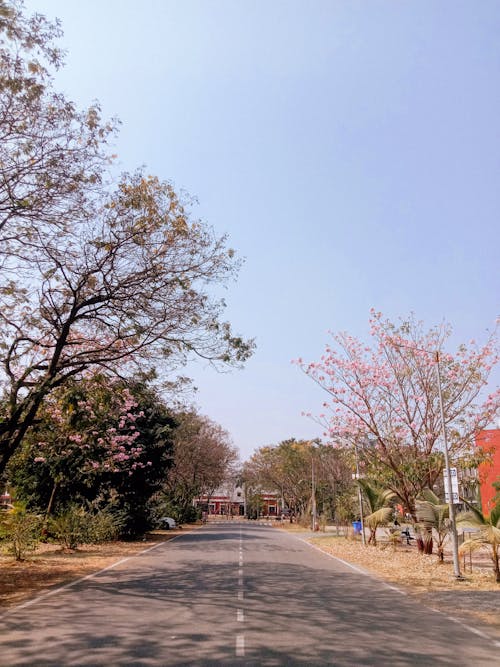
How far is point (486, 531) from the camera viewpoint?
48.2 feet

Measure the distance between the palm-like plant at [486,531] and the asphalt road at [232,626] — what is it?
108 inches

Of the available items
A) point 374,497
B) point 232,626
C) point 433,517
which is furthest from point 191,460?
point 232,626

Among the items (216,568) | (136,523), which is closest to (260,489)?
(136,523)

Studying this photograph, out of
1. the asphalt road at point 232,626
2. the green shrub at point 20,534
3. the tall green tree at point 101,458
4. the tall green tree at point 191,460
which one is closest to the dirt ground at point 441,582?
the asphalt road at point 232,626

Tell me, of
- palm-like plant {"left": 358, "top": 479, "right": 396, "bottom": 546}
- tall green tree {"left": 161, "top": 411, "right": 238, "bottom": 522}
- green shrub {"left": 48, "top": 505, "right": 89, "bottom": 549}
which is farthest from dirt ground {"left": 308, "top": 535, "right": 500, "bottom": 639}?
tall green tree {"left": 161, "top": 411, "right": 238, "bottom": 522}

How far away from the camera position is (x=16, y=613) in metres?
9.85

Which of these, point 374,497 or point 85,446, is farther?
point 374,497

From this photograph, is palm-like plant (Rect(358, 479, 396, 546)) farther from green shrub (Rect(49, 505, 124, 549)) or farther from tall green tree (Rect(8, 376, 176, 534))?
green shrub (Rect(49, 505, 124, 549))

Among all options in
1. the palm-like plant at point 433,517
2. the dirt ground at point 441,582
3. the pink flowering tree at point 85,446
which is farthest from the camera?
the palm-like plant at point 433,517

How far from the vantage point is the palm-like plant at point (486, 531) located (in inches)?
568

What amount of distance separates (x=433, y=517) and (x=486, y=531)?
20.3 ft

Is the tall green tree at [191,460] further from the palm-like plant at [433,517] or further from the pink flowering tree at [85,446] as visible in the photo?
the palm-like plant at [433,517]

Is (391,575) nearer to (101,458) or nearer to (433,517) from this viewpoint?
(433,517)

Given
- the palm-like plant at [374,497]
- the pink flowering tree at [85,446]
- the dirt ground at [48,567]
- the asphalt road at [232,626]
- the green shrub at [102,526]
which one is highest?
the pink flowering tree at [85,446]
